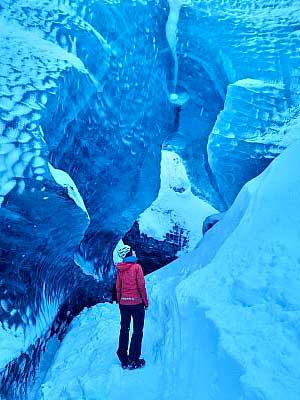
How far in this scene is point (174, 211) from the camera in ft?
48.2

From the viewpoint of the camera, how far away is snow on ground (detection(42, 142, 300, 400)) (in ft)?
6.99

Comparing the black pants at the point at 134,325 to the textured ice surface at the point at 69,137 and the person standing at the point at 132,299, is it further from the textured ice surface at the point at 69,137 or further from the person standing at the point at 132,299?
the textured ice surface at the point at 69,137

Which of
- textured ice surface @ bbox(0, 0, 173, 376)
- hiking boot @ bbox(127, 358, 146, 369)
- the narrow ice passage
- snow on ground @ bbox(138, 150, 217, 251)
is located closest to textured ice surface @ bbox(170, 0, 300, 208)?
textured ice surface @ bbox(0, 0, 173, 376)

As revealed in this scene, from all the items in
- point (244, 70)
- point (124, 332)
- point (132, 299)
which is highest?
point (244, 70)

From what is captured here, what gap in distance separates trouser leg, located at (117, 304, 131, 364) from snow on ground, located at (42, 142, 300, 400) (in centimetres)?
10

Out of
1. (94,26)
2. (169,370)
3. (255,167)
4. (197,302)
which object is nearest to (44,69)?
(94,26)

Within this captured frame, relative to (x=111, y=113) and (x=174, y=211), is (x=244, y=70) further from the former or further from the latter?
(x=174, y=211)

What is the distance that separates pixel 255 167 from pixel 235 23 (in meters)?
2.58

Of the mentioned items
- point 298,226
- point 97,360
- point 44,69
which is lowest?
point 97,360

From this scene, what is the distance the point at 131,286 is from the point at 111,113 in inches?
142

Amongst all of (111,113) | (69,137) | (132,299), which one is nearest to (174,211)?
(111,113)

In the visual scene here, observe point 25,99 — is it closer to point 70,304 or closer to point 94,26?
point 94,26

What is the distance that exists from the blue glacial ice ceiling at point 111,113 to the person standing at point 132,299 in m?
1.10

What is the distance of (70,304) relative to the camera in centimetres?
598
